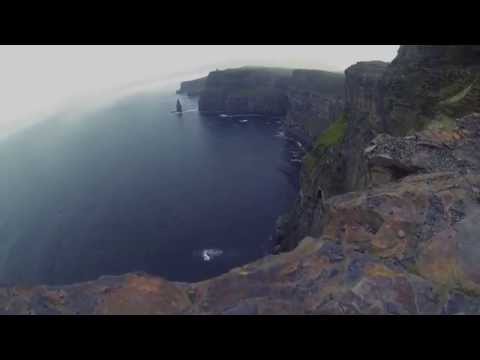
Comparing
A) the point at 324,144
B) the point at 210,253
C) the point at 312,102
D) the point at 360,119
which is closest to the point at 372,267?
the point at 210,253

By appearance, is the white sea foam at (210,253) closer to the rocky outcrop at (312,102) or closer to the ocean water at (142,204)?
the ocean water at (142,204)

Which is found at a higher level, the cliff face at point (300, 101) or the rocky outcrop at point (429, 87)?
the rocky outcrop at point (429, 87)

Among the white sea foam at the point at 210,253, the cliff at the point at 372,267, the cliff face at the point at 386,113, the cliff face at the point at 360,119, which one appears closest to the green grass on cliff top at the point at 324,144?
the cliff face at the point at 386,113

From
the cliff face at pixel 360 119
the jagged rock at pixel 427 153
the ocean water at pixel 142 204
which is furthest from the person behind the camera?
the ocean water at pixel 142 204

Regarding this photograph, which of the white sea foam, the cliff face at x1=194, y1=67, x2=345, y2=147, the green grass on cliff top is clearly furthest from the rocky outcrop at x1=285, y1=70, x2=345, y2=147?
the white sea foam

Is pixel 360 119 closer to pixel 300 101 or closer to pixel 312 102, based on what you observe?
pixel 312 102

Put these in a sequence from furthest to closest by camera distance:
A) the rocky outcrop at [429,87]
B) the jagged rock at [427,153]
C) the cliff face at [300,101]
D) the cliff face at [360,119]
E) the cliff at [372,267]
→ the cliff face at [300,101]
the cliff face at [360,119]
the rocky outcrop at [429,87]
the jagged rock at [427,153]
the cliff at [372,267]

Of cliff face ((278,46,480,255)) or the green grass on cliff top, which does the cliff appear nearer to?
cliff face ((278,46,480,255))

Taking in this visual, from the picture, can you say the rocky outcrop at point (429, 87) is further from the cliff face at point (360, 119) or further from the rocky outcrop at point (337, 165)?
the rocky outcrop at point (337, 165)

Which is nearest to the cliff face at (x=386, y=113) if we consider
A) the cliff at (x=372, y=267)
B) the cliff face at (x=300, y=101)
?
the cliff at (x=372, y=267)

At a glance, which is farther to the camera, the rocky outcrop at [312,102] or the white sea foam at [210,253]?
the rocky outcrop at [312,102]

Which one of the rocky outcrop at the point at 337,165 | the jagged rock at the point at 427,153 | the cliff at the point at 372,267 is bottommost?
the rocky outcrop at the point at 337,165
